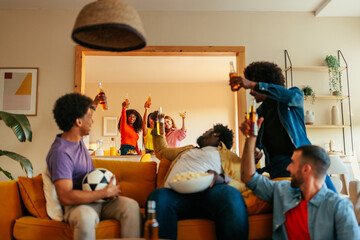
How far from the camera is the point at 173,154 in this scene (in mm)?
2928

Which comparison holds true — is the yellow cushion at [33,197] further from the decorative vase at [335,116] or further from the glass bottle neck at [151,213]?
the decorative vase at [335,116]

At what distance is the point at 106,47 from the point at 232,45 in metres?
3.17

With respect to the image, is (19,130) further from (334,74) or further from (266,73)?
(334,74)

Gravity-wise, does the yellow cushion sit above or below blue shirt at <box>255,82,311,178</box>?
below

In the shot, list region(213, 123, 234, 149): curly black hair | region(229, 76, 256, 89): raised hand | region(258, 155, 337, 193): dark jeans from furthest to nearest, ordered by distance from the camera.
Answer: region(213, 123, 234, 149): curly black hair
region(258, 155, 337, 193): dark jeans
region(229, 76, 256, 89): raised hand

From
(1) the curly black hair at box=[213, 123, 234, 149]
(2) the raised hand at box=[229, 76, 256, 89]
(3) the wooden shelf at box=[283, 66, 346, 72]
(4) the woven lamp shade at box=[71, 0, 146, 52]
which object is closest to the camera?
(4) the woven lamp shade at box=[71, 0, 146, 52]

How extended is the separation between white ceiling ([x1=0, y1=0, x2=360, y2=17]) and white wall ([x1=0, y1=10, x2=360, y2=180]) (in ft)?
0.26

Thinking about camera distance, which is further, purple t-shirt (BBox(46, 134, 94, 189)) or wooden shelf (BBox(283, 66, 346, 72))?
wooden shelf (BBox(283, 66, 346, 72))

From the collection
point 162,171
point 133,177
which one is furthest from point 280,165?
point 133,177

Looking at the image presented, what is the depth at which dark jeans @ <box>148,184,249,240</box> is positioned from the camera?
6.94ft

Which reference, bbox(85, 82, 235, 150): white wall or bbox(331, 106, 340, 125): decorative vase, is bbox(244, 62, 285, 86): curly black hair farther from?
bbox(85, 82, 235, 150): white wall

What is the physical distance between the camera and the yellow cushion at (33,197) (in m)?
2.34

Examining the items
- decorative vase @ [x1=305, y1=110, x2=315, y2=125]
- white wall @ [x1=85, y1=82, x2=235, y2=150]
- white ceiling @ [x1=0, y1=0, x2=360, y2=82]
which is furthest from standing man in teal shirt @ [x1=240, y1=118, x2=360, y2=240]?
white wall @ [x1=85, y1=82, x2=235, y2=150]


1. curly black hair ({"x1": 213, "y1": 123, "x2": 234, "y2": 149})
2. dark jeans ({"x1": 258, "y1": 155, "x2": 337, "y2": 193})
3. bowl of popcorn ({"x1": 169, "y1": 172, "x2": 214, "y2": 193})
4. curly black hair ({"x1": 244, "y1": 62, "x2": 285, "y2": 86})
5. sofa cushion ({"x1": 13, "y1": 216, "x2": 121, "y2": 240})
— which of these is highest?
curly black hair ({"x1": 244, "y1": 62, "x2": 285, "y2": 86})
